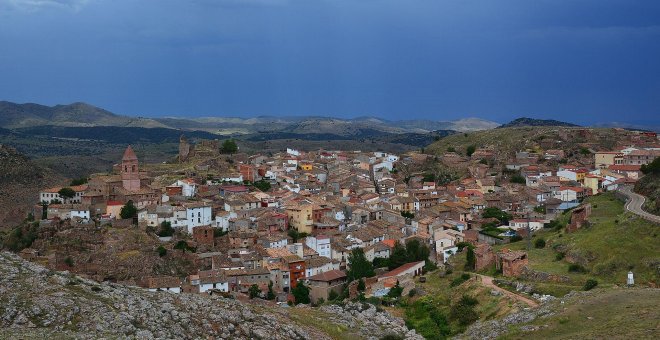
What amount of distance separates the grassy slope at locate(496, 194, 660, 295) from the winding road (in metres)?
0.62

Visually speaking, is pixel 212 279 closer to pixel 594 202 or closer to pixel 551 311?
pixel 551 311

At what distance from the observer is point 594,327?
28.4 metres

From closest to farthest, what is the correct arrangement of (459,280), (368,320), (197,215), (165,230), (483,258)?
(368,320), (459,280), (483,258), (165,230), (197,215)

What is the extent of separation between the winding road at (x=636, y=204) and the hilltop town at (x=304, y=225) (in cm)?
285

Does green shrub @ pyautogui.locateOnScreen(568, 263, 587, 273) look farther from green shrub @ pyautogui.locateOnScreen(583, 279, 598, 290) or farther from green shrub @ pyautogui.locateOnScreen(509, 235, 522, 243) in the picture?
green shrub @ pyautogui.locateOnScreen(509, 235, 522, 243)

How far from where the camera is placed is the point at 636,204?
175ft

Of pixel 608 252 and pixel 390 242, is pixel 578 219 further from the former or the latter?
pixel 390 242

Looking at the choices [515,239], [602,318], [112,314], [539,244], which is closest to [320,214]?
[515,239]

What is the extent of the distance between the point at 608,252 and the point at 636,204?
1333cm

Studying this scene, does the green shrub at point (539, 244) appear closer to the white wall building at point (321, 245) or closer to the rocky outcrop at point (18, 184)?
the white wall building at point (321, 245)

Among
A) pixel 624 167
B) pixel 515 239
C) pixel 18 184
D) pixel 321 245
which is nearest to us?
pixel 515 239

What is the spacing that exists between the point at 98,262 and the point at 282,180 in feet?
97.1

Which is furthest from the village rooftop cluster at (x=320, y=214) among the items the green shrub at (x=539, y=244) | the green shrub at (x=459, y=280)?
the green shrub at (x=539, y=244)

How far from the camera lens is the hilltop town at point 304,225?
5016 centimetres
